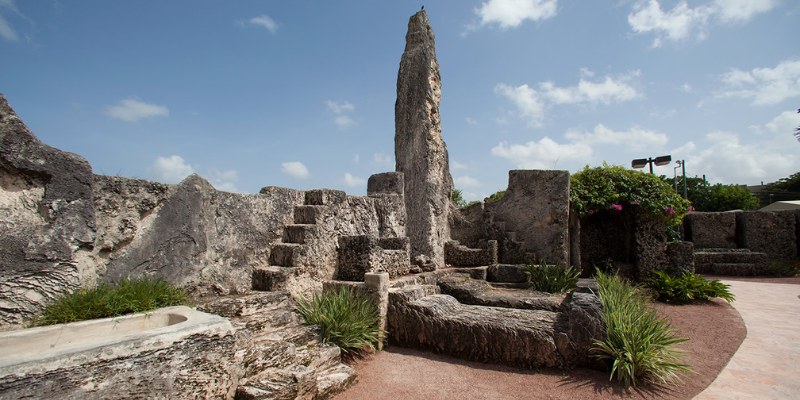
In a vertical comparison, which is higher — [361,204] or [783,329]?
[361,204]

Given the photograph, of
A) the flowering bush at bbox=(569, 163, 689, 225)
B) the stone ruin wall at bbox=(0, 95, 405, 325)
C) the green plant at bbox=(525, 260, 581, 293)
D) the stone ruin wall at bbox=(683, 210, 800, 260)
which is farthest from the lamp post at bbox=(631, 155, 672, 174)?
the stone ruin wall at bbox=(0, 95, 405, 325)

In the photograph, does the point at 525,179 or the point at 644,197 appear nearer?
the point at 525,179

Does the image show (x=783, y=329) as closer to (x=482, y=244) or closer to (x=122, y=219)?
(x=482, y=244)

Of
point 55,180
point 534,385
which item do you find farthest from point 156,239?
point 534,385

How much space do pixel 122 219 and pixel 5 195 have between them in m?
0.82

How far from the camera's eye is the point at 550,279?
7.49 metres

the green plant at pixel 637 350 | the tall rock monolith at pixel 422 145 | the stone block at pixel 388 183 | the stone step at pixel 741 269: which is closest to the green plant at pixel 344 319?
the green plant at pixel 637 350

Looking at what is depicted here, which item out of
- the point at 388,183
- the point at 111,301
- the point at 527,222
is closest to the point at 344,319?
the point at 111,301

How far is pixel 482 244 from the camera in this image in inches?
350

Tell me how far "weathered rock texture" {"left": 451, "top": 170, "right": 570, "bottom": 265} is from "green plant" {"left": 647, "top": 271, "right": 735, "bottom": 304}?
1.94 m

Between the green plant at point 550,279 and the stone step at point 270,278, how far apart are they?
183 inches

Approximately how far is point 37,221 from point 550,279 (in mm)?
7049

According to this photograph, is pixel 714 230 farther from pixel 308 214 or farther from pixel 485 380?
pixel 308 214

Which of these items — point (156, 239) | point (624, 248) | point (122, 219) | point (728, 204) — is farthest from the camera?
point (728, 204)
